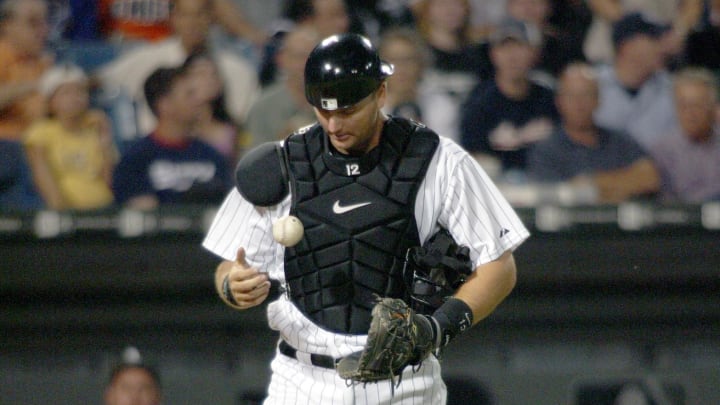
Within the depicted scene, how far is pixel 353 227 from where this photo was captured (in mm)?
2660

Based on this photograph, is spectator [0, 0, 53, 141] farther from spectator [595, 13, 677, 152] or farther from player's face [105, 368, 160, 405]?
spectator [595, 13, 677, 152]

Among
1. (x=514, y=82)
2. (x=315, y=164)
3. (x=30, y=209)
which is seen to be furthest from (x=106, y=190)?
(x=315, y=164)

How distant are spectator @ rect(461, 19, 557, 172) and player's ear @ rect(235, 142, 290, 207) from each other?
7.98 ft

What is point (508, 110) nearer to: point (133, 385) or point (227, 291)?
point (133, 385)

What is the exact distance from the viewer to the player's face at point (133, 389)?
4.89 meters

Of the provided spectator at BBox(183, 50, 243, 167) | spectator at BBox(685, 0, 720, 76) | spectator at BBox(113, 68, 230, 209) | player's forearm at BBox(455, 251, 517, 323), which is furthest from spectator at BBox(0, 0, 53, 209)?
spectator at BBox(685, 0, 720, 76)

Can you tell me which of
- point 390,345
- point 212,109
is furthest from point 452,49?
point 390,345

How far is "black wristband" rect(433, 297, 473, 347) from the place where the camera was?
8.15 feet

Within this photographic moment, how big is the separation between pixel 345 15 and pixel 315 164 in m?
2.88

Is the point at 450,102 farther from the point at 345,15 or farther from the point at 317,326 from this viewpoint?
the point at 317,326

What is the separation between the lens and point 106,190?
16.9 feet

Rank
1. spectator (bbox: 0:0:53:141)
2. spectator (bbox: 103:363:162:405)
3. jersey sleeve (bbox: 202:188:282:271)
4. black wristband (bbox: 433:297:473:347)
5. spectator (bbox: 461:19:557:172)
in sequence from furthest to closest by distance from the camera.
Answer: 1. spectator (bbox: 0:0:53:141)
2. spectator (bbox: 461:19:557:172)
3. spectator (bbox: 103:363:162:405)
4. jersey sleeve (bbox: 202:188:282:271)
5. black wristband (bbox: 433:297:473:347)

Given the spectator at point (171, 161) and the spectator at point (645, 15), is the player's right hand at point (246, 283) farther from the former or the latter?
the spectator at point (645, 15)

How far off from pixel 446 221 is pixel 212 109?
276 cm
